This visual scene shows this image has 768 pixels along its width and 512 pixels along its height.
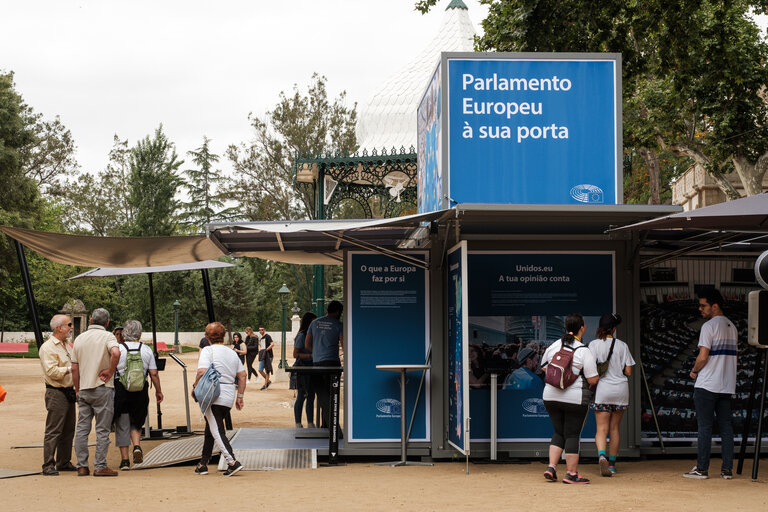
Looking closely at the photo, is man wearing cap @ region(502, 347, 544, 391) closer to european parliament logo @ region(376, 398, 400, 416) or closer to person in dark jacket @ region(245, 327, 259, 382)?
european parliament logo @ region(376, 398, 400, 416)

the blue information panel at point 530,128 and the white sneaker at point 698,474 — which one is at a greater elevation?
the blue information panel at point 530,128

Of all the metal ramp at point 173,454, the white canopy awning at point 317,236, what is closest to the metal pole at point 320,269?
the white canopy awning at point 317,236

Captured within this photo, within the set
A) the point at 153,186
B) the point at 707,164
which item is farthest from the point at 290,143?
the point at 707,164

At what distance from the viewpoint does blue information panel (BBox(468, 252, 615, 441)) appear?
10234 mm

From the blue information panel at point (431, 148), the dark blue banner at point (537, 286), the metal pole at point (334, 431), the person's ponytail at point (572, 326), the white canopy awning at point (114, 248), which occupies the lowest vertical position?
the metal pole at point (334, 431)

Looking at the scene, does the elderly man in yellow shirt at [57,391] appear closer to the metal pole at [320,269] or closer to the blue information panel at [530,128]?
the blue information panel at [530,128]

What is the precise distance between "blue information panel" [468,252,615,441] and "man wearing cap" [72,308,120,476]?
383cm

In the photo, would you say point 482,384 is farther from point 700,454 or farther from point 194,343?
point 194,343

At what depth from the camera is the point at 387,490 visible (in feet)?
27.8

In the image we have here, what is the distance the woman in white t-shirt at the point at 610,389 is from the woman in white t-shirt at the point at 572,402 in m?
0.59

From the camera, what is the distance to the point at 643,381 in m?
10.8

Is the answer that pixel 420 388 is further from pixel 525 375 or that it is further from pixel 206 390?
pixel 206 390

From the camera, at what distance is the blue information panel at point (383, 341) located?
10500mm

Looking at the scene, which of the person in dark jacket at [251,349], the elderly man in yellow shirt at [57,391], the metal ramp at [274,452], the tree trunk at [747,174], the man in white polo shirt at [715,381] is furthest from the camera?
the person in dark jacket at [251,349]
